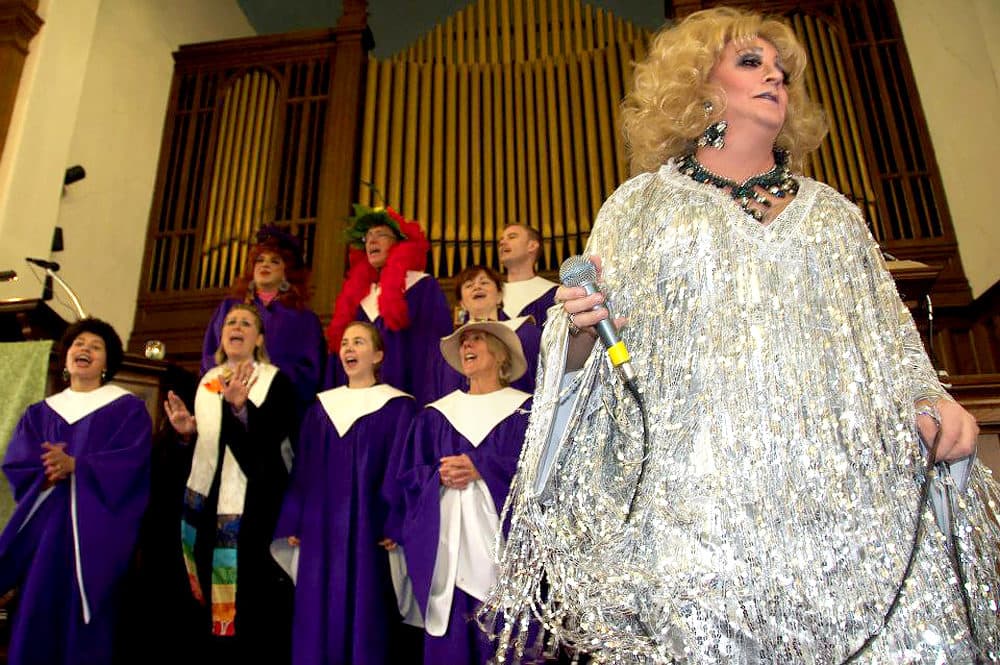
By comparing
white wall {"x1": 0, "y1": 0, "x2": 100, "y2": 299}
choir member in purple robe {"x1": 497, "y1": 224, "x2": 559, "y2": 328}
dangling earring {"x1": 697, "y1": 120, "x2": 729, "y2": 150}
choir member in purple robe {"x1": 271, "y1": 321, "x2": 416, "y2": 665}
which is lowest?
choir member in purple robe {"x1": 271, "y1": 321, "x2": 416, "y2": 665}

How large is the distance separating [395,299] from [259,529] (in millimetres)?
1220

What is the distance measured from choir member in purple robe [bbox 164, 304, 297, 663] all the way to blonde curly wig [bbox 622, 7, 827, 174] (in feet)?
6.55

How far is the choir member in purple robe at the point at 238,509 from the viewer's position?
2906 mm

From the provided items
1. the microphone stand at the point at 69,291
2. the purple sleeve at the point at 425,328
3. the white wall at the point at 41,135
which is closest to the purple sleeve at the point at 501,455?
the purple sleeve at the point at 425,328

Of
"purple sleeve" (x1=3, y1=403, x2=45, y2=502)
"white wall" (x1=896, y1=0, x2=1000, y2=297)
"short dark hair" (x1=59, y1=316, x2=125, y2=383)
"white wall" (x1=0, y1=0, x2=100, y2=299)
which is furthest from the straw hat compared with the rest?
"white wall" (x1=896, y1=0, x2=1000, y2=297)

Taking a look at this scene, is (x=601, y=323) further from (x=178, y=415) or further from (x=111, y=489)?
(x=111, y=489)

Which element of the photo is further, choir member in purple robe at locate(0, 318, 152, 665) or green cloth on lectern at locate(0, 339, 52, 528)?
green cloth on lectern at locate(0, 339, 52, 528)

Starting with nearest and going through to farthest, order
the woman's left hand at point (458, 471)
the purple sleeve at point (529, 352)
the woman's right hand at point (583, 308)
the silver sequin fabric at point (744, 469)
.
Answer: the silver sequin fabric at point (744, 469) < the woman's right hand at point (583, 308) < the woman's left hand at point (458, 471) < the purple sleeve at point (529, 352)

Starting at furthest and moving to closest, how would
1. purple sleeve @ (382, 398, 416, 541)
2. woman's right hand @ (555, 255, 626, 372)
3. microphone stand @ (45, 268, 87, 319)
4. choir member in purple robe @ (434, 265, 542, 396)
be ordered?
microphone stand @ (45, 268, 87, 319), choir member in purple robe @ (434, 265, 542, 396), purple sleeve @ (382, 398, 416, 541), woman's right hand @ (555, 255, 626, 372)

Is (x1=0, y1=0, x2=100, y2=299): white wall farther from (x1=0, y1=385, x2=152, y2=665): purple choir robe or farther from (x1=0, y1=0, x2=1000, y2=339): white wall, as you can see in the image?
(x1=0, y1=385, x2=152, y2=665): purple choir robe

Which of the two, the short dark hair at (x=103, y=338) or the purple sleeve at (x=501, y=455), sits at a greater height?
the short dark hair at (x=103, y=338)

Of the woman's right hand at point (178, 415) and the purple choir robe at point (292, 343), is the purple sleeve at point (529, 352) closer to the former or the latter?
the purple choir robe at point (292, 343)

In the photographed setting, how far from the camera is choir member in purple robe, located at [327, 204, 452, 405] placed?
145 inches

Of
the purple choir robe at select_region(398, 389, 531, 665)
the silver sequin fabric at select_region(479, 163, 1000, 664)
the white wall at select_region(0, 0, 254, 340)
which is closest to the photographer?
the silver sequin fabric at select_region(479, 163, 1000, 664)
